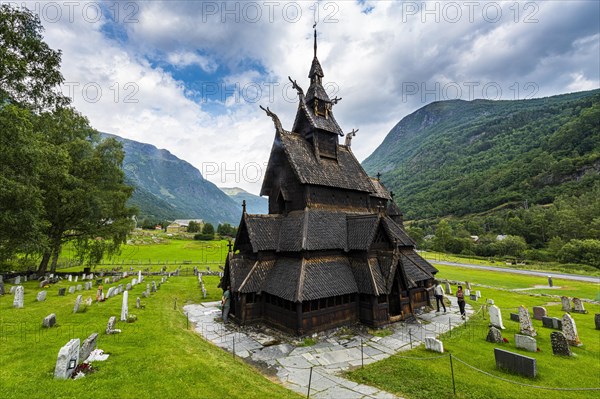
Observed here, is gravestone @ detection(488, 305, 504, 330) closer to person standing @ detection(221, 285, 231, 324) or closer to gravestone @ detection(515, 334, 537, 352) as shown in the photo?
gravestone @ detection(515, 334, 537, 352)

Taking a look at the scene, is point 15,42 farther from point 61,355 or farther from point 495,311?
point 495,311

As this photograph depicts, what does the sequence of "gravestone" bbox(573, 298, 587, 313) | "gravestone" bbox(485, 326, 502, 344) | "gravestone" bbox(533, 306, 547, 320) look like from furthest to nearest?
1. "gravestone" bbox(573, 298, 587, 313)
2. "gravestone" bbox(533, 306, 547, 320)
3. "gravestone" bbox(485, 326, 502, 344)

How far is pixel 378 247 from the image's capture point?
18.3 metres

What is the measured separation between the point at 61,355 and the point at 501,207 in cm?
15871

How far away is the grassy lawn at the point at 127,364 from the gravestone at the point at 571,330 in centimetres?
1554

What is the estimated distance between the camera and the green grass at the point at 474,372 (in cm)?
953

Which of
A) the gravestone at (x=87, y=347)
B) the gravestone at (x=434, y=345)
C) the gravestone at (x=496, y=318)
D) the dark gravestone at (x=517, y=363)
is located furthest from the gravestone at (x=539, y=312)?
the gravestone at (x=87, y=347)

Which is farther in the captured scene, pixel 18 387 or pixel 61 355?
pixel 61 355

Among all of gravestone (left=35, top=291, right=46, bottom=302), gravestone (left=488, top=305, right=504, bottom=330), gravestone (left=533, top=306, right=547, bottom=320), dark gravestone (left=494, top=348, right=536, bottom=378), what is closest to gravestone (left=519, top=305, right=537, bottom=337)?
gravestone (left=488, top=305, right=504, bottom=330)

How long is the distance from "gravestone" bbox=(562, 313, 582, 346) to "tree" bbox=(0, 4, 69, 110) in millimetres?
34410

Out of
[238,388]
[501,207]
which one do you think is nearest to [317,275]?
[238,388]

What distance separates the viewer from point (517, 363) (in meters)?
10.9

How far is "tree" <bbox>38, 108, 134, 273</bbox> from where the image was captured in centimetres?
2908

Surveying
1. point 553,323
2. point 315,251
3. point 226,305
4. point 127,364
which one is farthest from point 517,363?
point 226,305
